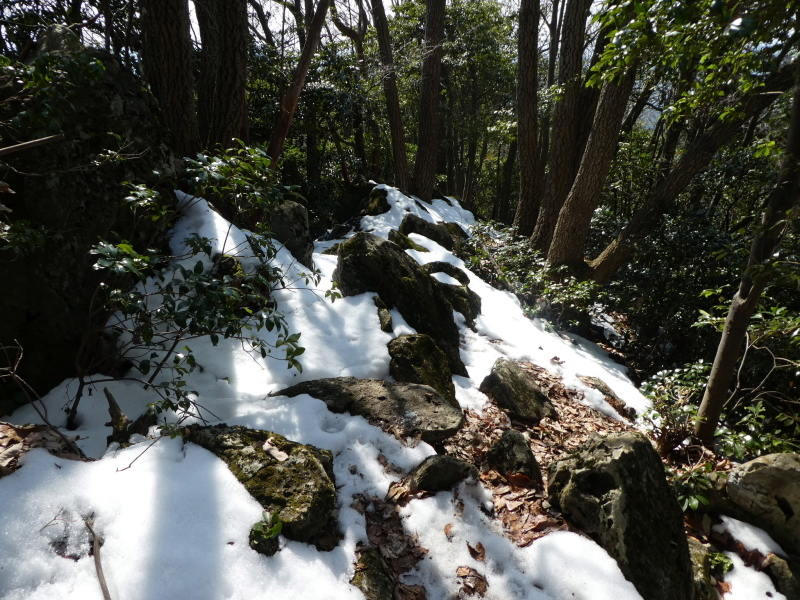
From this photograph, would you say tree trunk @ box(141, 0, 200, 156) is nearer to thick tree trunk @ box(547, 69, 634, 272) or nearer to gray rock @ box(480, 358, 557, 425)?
gray rock @ box(480, 358, 557, 425)

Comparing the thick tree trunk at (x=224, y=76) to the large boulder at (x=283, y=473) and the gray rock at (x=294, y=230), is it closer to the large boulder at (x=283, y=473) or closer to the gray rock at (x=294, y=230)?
the gray rock at (x=294, y=230)

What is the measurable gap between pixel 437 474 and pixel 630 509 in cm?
112

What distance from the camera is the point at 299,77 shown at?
18.3ft

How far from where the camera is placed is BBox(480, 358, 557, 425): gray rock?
155 inches

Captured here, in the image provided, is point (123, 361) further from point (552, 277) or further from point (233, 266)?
point (552, 277)

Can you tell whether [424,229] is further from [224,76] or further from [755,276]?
[755,276]

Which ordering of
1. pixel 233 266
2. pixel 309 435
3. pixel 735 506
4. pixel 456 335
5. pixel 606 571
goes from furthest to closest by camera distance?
pixel 456 335
pixel 233 266
pixel 735 506
pixel 309 435
pixel 606 571

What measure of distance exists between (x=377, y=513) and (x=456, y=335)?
2.71 m

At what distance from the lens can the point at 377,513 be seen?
242 cm

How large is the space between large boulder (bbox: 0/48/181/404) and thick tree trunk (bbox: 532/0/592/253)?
7604mm

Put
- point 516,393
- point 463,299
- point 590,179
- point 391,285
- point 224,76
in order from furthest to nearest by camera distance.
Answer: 1. point 590,179
2. point 463,299
3. point 224,76
4. point 391,285
5. point 516,393

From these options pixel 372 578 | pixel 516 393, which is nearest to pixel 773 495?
pixel 516 393

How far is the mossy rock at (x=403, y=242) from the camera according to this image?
7.36 metres

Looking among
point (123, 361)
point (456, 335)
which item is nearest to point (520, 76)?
point (456, 335)
